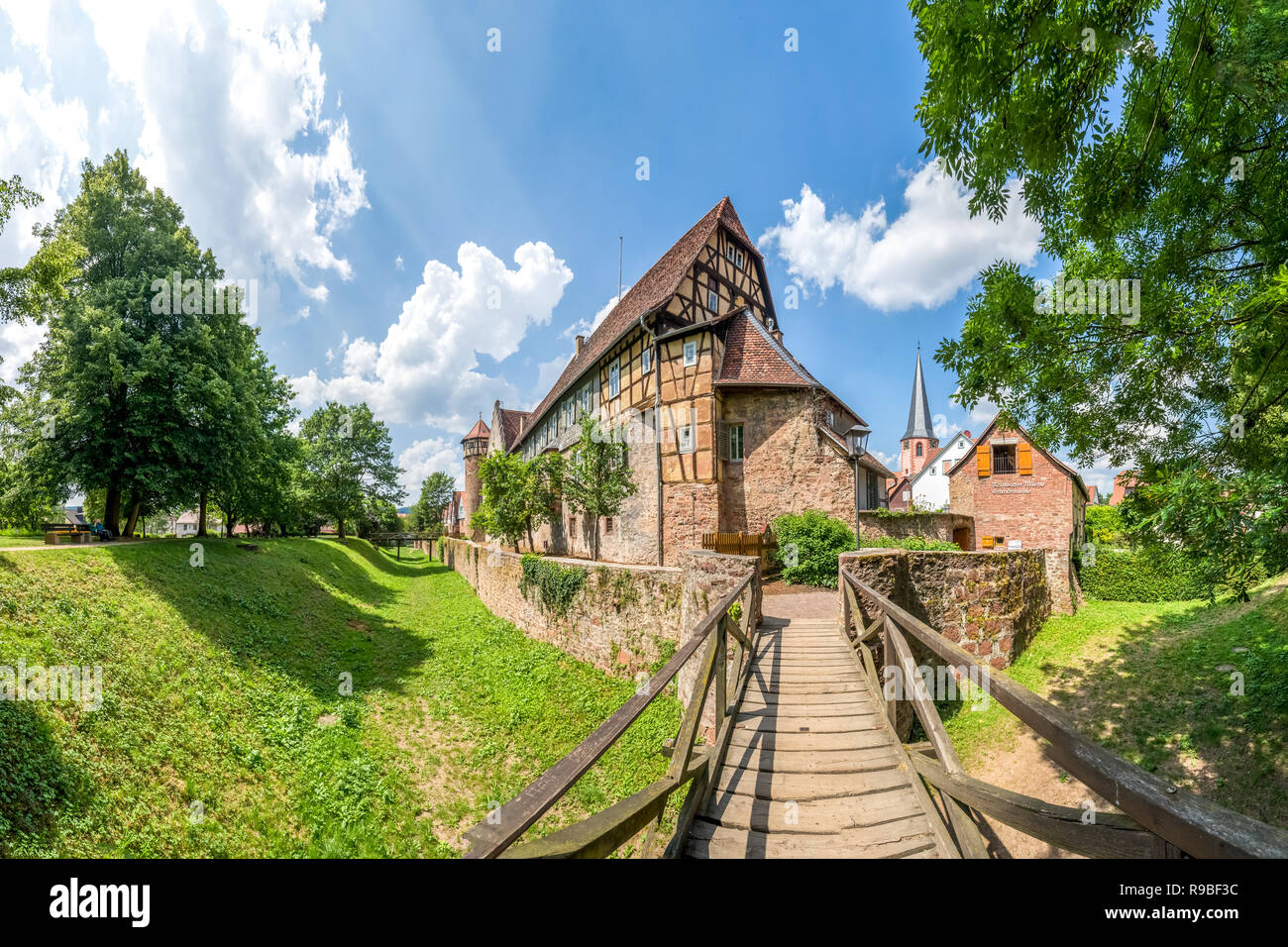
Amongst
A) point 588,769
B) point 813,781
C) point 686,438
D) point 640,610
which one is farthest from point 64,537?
point 813,781

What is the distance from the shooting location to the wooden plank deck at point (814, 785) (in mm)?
3014

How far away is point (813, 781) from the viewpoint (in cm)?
359

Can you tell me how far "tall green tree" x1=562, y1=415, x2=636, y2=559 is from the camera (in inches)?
717

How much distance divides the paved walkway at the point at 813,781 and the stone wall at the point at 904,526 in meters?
13.5

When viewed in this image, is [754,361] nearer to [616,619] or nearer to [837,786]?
[616,619]

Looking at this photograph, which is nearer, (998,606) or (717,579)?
(717,579)

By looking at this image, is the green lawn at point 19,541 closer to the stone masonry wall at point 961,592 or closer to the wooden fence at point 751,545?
the wooden fence at point 751,545

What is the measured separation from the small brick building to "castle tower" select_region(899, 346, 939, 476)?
3013 centimetres

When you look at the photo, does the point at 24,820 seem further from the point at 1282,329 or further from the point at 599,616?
the point at 1282,329

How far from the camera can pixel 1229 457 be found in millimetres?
4281
